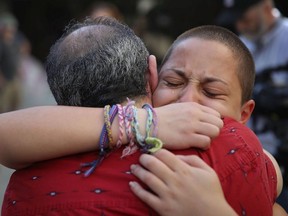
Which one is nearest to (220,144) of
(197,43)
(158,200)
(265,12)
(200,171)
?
(200,171)

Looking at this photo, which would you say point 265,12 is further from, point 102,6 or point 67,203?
point 67,203

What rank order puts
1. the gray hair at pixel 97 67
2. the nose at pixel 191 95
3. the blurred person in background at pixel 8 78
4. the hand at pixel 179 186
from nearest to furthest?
the hand at pixel 179 186, the gray hair at pixel 97 67, the nose at pixel 191 95, the blurred person in background at pixel 8 78

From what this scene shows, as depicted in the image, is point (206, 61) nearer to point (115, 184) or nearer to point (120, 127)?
point (120, 127)

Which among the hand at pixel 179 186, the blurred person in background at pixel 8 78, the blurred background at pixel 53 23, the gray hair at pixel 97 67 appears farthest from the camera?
the blurred background at pixel 53 23

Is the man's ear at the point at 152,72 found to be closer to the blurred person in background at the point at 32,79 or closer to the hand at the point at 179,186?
the hand at the point at 179,186

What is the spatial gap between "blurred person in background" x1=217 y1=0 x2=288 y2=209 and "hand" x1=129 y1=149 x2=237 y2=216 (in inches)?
88.3

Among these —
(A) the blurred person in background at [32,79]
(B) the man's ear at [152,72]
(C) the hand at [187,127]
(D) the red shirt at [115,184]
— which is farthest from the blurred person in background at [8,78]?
(C) the hand at [187,127]

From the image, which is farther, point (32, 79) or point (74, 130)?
point (32, 79)

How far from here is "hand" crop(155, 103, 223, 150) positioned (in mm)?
1806

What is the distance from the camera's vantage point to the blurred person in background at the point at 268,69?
432 cm

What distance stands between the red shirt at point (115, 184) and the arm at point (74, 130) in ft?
0.15

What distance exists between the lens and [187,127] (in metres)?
1.82

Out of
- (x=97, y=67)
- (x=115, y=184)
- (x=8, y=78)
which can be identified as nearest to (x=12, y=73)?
(x=8, y=78)

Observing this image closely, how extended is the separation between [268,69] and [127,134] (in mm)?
2888
